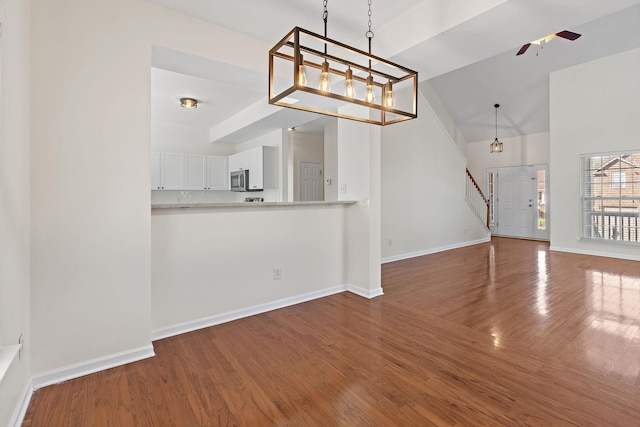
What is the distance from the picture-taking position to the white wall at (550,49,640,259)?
18.2 feet

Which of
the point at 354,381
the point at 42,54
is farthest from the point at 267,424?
the point at 42,54

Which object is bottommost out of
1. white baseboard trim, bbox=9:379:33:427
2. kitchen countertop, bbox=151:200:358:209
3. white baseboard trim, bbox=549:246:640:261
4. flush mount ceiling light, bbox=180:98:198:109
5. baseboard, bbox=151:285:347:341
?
white baseboard trim, bbox=9:379:33:427

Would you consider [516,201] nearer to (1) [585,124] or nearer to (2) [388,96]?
(1) [585,124]

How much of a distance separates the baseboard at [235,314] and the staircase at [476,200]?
17.2 ft

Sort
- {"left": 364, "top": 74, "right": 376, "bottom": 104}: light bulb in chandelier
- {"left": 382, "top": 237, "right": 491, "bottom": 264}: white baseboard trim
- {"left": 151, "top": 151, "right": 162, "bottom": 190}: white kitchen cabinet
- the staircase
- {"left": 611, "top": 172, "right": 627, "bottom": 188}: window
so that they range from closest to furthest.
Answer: {"left": 364, "top": 74, "right": 376, "bottom": 104}: light bulb in chandelier, {"left": 382, "top": 237, "right": 491, "bottom": 264}: white baseboard trim, {"left": 611, "top": 172, "right": 627, "bottom": 188}: window, {"left": 151, "top": 151, "right": 162, "bottom": 190}: white kitchen cabinet, the staircase

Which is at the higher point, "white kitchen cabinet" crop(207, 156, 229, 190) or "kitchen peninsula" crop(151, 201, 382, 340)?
"white kitchen cabinet" crop(207, 156, 229, 190)

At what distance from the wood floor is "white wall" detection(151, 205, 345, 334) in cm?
25

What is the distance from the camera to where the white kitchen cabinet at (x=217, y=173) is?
6.89 m

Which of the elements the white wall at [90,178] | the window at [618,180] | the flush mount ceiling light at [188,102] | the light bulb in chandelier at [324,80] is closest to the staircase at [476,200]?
the window at [618,180]

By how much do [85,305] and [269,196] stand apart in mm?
4393

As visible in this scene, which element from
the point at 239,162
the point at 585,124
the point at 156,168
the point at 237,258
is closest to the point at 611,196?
the point at 585,124

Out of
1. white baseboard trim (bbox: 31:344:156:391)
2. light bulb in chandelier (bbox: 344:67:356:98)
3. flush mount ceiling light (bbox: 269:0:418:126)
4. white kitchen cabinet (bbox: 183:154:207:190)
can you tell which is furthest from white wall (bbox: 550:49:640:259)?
white baseboard trim (bbox: 31:344:156:391)

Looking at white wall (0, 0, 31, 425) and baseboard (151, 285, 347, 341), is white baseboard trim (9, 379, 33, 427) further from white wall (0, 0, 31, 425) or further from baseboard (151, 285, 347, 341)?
baseboard (151, 285, 347, 341)

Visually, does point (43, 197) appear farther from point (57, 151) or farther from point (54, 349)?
point (54, 349)
